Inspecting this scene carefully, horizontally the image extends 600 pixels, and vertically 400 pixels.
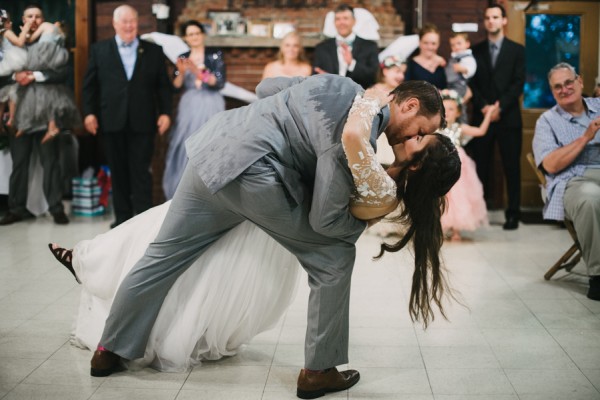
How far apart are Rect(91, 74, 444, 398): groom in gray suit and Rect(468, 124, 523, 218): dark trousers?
3.96m

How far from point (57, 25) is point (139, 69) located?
905 mm

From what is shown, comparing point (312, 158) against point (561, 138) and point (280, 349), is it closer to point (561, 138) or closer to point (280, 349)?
point (280, 349)

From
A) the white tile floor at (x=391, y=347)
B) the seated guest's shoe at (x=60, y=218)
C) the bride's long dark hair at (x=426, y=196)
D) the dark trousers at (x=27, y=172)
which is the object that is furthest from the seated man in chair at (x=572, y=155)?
the dark trousers at (x=27, y=172)

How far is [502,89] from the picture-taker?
6.88 metres

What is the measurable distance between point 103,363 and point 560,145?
2961 millimetres

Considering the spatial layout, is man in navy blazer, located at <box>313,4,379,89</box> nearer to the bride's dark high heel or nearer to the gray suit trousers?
the bride's dark high heel

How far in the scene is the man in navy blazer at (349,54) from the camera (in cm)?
675

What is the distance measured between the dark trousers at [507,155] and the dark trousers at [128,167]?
9.10 feet

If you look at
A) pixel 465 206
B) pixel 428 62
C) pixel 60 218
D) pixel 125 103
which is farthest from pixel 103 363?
pixel 428 62

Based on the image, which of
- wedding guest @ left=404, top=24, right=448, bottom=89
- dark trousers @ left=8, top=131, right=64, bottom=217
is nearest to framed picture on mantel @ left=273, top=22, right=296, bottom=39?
wedding guest @ left=404, top=24, right=448, bottom=89

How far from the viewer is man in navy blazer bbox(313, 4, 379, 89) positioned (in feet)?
22.2

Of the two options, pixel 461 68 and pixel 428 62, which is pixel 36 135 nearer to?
pixel 428 62

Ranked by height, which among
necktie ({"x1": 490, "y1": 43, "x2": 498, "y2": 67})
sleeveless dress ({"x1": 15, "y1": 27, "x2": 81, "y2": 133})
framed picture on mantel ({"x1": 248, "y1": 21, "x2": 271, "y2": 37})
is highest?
framed picture on mantel ({"x1": 248, "y1": 21, "x2": 271, "y2": 37})

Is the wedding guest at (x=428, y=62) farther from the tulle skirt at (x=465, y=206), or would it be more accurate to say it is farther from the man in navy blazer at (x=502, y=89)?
the tulle skirt at (x=465, y=206)
